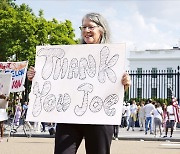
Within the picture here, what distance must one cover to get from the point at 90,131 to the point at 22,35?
2926cm

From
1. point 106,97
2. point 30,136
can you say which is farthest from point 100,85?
point 30,136

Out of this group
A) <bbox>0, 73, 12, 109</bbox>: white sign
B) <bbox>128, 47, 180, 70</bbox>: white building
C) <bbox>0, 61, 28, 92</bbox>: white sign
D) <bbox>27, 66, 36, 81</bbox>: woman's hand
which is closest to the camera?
<bbox>27, 66, 36, 81</bbox>: woman's hand

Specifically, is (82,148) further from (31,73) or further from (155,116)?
(31,73)

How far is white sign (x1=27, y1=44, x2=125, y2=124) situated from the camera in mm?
4117

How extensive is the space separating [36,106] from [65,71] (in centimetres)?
41

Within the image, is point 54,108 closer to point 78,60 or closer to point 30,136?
point 78,60

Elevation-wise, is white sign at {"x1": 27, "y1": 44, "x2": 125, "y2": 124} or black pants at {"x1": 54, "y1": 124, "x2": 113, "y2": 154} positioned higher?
white sign at {"x1": 27, "y1": 44, "x2": 125, "y2": 124}

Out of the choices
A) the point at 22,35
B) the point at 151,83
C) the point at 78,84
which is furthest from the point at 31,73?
the point at 22,35

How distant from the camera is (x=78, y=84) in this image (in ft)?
13.9

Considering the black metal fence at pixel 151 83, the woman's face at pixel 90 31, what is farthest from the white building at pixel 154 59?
the woman's face at pixel 90 31

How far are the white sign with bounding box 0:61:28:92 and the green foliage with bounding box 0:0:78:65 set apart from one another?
15.8 metres

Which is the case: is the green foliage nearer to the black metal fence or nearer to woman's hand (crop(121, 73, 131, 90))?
the black metal fence

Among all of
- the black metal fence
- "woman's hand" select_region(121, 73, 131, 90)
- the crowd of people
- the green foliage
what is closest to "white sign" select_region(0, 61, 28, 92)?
the black metal fence

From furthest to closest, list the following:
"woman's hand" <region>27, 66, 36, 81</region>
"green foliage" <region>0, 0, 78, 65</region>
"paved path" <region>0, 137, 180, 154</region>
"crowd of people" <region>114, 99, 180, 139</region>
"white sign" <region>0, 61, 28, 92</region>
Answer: "green foliage" <region>0, 0, 78, 65</region> → "crowd of people" <region>114, 99, 180, 139</region> → "white sign" <region>0, 61, 28, 92</region> → "paved path" <region>0, 137, 180, 154</region> → "woman's hand" <region>27, 66, 36, 81</region>
